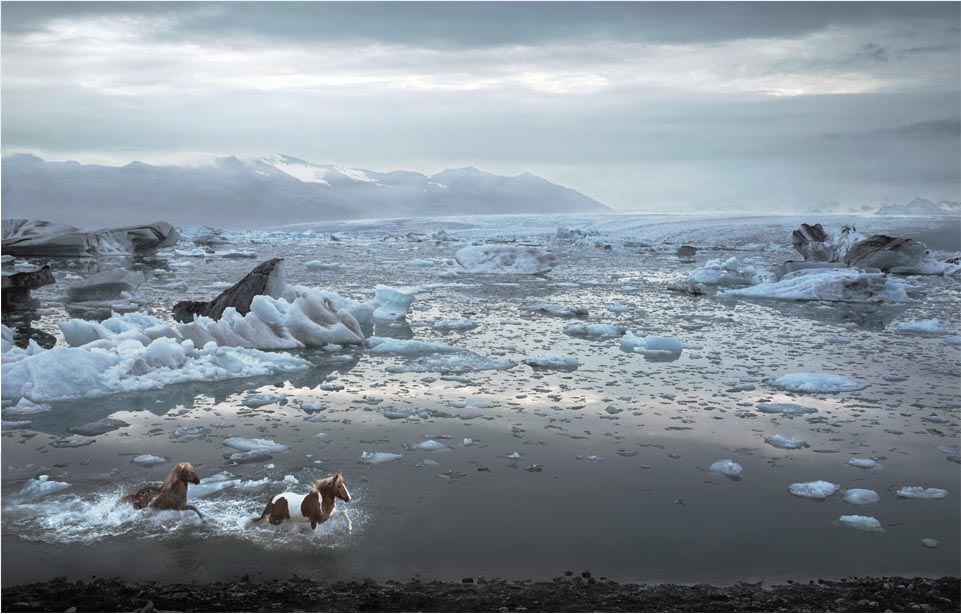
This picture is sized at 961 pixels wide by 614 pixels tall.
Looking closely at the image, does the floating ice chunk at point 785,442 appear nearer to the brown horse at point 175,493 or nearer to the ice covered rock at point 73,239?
the brown horse at point 175,493

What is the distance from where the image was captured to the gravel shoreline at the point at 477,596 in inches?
141

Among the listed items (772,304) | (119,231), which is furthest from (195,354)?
(119,231)

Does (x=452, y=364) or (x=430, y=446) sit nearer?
(x=430, y=446)

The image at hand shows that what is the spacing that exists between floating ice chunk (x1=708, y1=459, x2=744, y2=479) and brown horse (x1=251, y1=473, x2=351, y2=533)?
8.93ft

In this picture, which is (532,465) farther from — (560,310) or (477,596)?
Result: (560,310)

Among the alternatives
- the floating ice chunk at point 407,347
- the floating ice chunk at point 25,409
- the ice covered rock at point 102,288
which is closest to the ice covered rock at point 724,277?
the floating ice chunk at point 407,347

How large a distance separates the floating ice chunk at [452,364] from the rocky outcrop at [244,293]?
3.34 meters

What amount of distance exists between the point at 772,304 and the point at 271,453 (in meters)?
11.7

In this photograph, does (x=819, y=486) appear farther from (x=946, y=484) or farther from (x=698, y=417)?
(x=698, y=417)

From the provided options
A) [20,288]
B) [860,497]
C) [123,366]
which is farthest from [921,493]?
[20,288]

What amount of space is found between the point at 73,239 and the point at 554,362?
23024 mm

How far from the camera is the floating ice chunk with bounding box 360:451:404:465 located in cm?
577

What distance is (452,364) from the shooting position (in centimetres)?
895

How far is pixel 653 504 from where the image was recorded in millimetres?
5066
